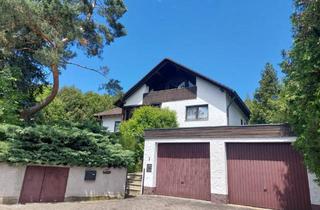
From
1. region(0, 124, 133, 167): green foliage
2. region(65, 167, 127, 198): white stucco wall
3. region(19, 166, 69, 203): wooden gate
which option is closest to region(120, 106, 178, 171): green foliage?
region(65, 167, 127, 198): white stucco wall

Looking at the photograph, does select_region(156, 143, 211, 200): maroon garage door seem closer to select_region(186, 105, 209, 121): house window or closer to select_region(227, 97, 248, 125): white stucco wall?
select_region(186, 105, 209, 121): house window

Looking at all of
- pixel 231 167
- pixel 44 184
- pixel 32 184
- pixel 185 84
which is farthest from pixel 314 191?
pixel 185 84

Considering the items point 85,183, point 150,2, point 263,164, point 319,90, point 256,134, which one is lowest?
point 85,183

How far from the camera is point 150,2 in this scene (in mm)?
16062

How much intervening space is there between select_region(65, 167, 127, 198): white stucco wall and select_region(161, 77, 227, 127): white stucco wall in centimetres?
728

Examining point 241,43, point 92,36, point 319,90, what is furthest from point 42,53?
point 241,43

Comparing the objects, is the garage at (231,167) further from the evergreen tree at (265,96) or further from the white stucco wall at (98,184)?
the evergreen tree at (265,96)

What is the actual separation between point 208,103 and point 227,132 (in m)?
6.33

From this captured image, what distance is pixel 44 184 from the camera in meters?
9.47

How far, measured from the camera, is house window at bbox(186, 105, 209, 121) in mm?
17188

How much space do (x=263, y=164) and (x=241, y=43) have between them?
9.73m

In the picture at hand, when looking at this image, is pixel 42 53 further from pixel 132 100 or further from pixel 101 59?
pixel 132 100

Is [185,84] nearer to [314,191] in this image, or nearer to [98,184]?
[98,184]

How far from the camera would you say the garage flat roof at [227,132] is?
964cm
